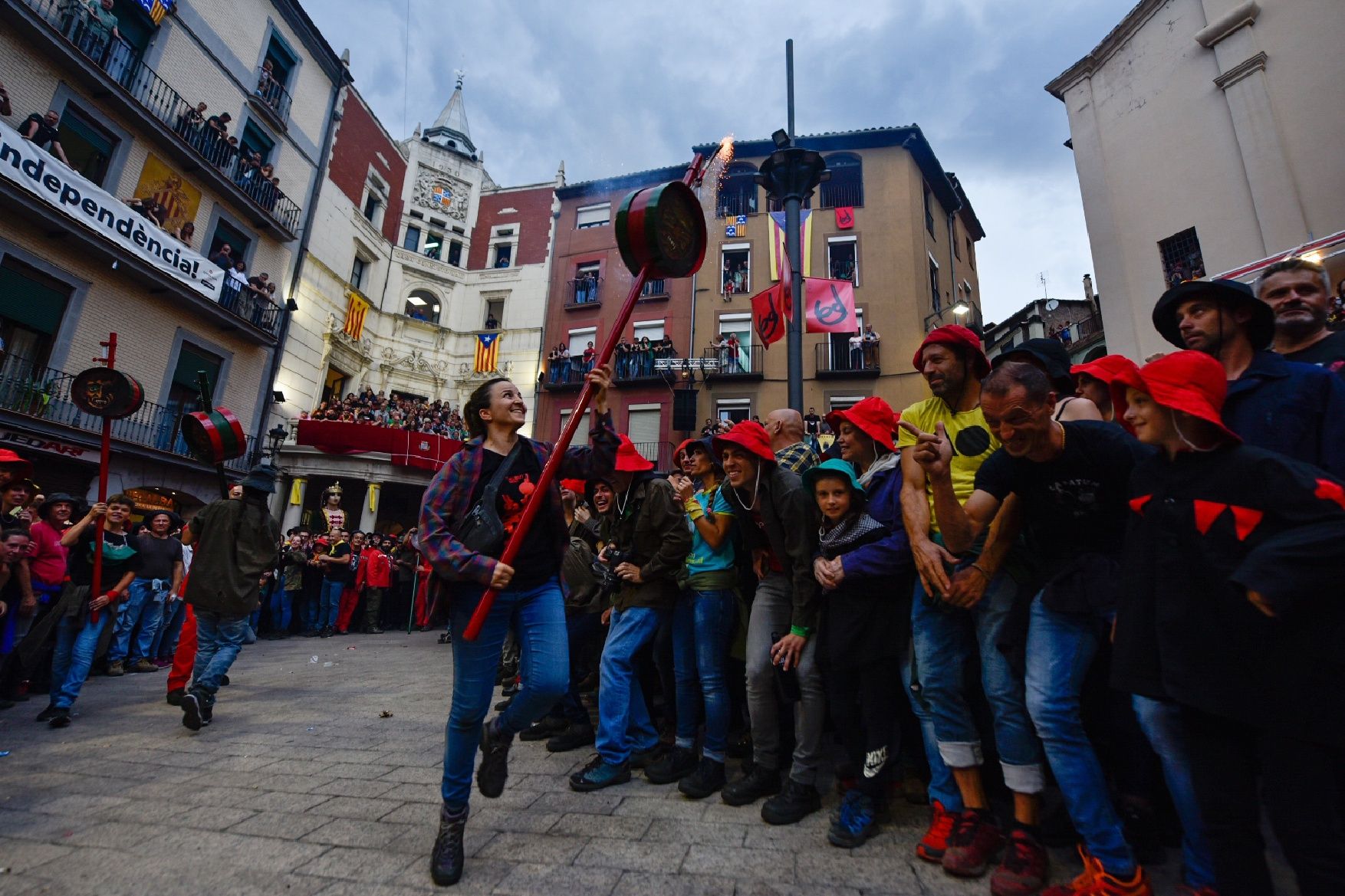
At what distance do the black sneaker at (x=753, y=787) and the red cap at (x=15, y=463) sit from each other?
653 centimetres

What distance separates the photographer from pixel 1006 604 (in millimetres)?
2545

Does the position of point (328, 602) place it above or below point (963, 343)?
below

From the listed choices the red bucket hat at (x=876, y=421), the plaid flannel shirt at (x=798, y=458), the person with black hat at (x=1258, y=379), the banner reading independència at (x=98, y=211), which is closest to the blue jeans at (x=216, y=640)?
the plaid flannel shirt at (x=798, y=458)

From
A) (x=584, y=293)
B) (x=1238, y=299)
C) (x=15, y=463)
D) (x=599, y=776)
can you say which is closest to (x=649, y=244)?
(x=1238, y=299)

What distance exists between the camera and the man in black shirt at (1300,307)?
2852 millimetres

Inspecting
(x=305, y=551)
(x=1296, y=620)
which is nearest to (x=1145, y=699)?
(x=1296, y=620)

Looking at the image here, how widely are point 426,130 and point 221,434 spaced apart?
33.3 meters

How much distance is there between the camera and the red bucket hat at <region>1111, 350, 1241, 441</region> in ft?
5.98

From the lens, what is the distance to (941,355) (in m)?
3.04

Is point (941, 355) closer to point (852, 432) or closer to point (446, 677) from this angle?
point (852, 432)

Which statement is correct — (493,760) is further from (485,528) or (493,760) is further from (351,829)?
(485,528)

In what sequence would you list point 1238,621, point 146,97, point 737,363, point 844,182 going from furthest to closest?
1. point 844,182
2. point 737,363
3. point 146,97
4. point 1238,621

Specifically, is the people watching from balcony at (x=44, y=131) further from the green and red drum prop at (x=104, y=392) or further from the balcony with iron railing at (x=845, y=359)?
the balcony with iron railing at (x=845, y=359)

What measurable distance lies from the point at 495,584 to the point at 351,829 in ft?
4.48
